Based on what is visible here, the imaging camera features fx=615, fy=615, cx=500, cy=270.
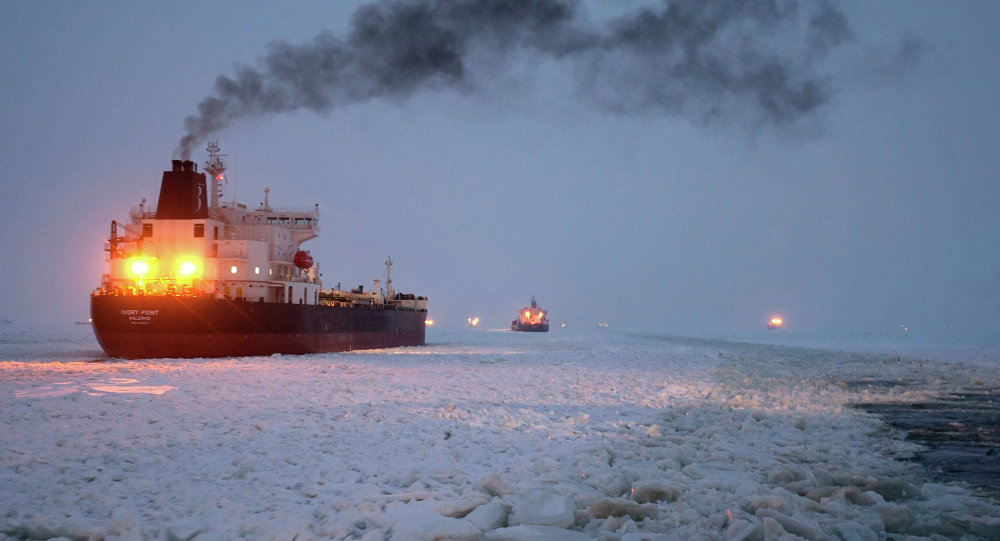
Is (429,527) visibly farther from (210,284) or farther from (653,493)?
(210,284)

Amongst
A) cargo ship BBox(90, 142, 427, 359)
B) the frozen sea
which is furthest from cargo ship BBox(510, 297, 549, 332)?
the frozen sea

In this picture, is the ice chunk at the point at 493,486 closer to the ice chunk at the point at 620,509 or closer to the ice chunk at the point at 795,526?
the ice chunk at the point at 620,509

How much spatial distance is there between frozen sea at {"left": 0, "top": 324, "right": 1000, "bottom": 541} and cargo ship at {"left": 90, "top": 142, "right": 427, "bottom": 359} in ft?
38.9

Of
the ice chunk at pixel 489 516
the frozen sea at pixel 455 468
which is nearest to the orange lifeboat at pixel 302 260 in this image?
the frozen sea at pixel 455 468

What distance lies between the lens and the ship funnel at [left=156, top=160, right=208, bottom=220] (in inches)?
1160

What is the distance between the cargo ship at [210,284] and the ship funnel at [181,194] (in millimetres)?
48

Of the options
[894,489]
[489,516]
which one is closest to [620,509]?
[489,516]

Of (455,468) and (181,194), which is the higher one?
(181,194)

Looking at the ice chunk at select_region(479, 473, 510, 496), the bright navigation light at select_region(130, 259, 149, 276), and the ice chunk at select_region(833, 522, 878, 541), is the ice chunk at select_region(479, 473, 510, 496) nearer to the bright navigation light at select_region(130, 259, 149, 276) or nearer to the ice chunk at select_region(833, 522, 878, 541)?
the ice chunk at select_region(833, 522, 878, 541)

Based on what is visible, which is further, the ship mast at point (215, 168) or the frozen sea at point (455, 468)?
the ship mast at point (215, 168)

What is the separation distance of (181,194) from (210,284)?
4.64 m

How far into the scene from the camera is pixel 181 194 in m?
29.6

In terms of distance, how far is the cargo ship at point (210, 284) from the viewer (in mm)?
25797

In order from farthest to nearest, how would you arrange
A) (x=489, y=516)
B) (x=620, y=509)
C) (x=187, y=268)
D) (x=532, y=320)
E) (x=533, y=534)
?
(x=532, y=320), (x=187, y=268), (x=620, y=509), (x=489, y=516), (x=533, y=534)
